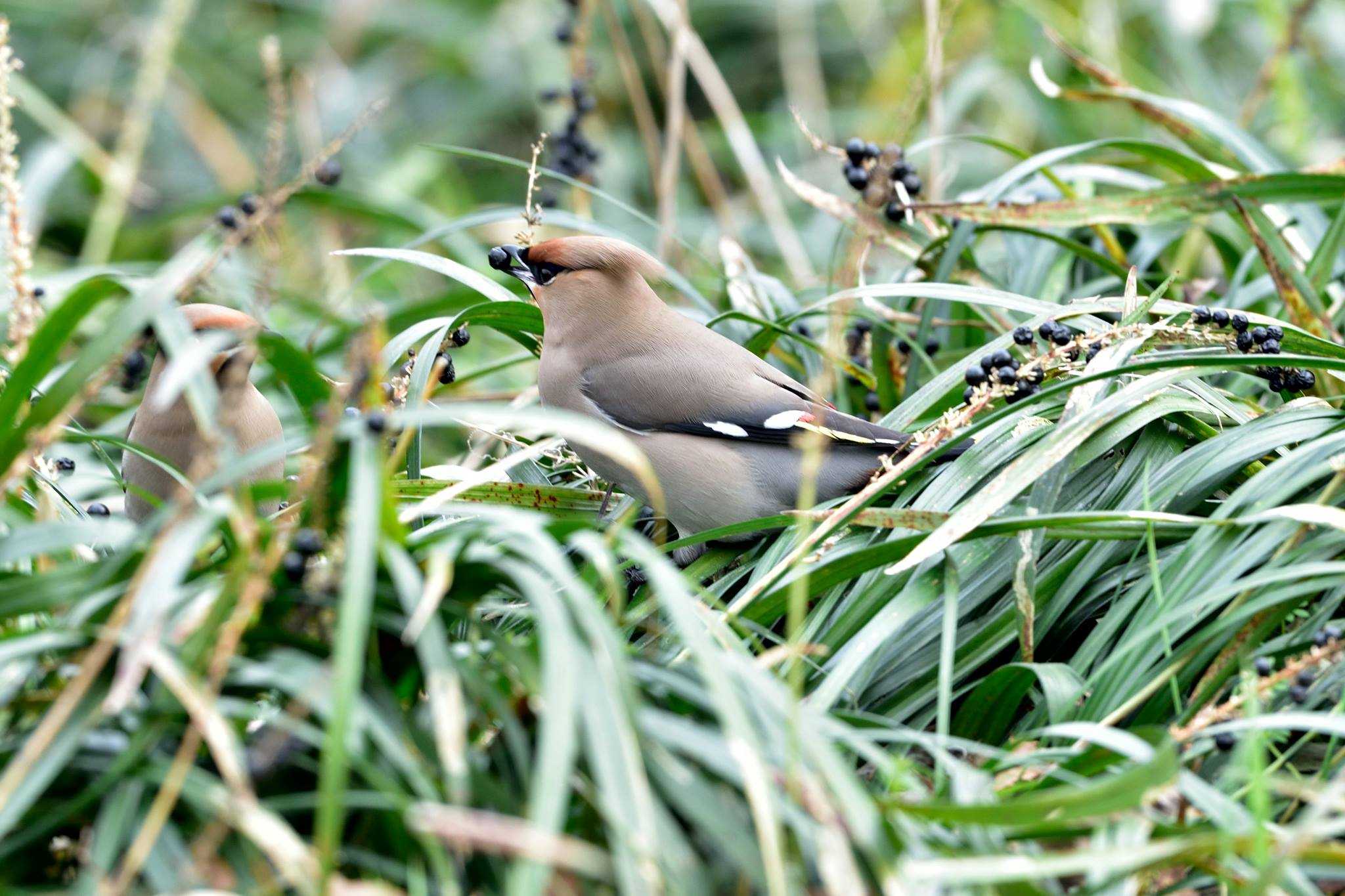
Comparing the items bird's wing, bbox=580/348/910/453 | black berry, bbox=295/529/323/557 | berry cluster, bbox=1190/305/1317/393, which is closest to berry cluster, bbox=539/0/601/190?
bird's wing, bbox=580/348/910/453

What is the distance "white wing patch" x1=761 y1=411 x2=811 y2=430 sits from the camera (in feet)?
10.8

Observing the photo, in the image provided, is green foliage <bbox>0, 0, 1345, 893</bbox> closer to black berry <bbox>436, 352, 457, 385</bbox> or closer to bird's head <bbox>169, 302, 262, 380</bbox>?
black berry <bbox>436, 352, 457, 385</bbox>

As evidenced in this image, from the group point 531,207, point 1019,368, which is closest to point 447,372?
point 531,207

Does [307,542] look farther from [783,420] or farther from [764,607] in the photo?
[783,420]

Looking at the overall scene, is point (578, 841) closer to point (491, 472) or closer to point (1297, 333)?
point (491, 472)

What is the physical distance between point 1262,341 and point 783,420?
39.3 inches

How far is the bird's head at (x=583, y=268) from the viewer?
3521 mm

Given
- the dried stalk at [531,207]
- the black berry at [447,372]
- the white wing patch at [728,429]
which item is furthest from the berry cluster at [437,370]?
the white wing patch at [728,429]

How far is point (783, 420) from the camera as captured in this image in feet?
10.8

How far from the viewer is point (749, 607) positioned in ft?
8.94

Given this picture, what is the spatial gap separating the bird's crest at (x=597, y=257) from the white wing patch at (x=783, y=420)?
0.48 m

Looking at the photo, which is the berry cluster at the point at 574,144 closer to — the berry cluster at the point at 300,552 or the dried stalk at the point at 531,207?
the dried stalk at the point at 531,207

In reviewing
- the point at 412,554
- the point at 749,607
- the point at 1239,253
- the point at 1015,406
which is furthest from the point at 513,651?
the point at 1239,253

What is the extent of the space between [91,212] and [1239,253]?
4.99 m
